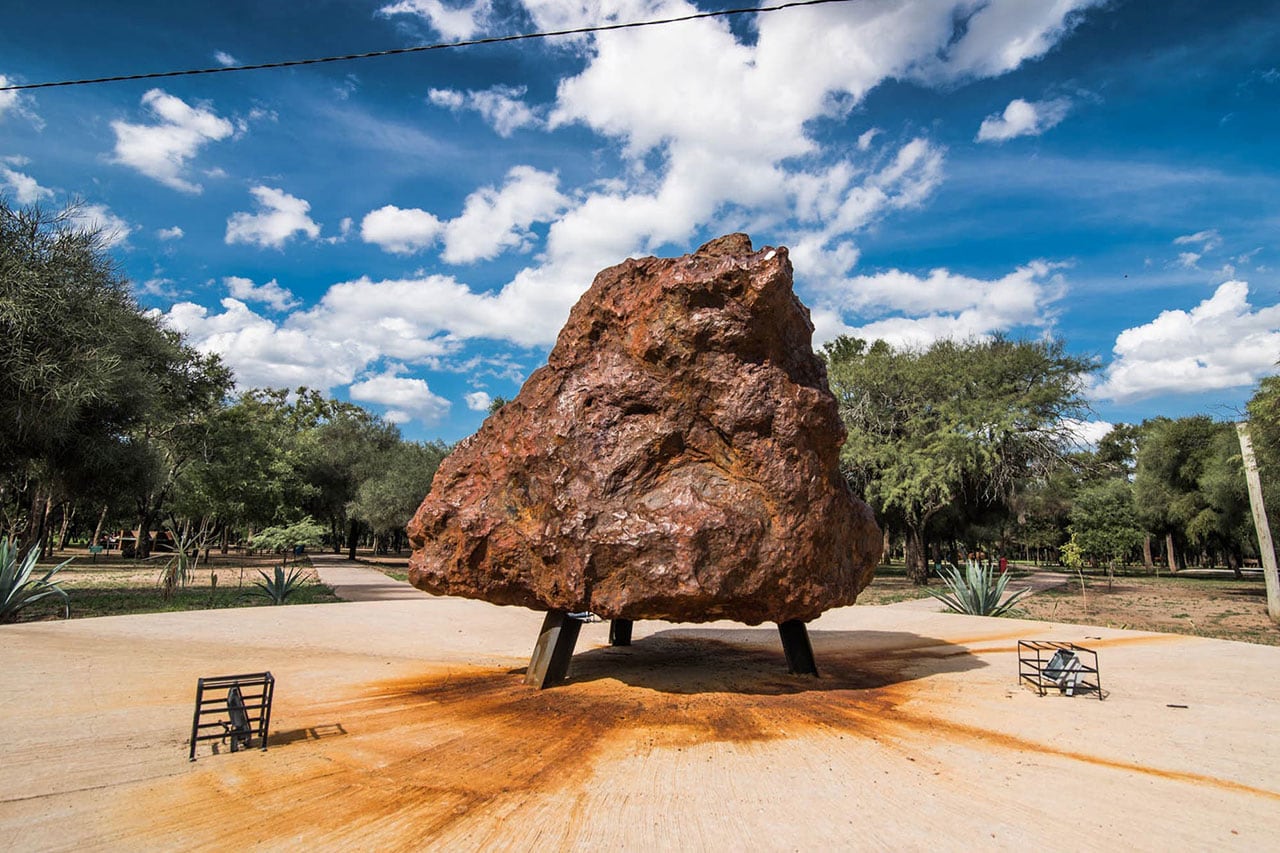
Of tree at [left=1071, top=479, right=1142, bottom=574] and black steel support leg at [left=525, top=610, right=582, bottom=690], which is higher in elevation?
tree at [left=1071, top=479, right=1142, bottom=574]

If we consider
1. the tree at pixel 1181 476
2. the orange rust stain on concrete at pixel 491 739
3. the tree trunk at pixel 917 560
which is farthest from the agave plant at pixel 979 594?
the tree at pixel 1181 476

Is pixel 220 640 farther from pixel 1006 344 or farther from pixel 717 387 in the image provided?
pixel 1006 344

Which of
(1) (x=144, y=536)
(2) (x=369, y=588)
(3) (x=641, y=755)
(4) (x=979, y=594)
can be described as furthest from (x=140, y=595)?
(1) (x=144, y=536)

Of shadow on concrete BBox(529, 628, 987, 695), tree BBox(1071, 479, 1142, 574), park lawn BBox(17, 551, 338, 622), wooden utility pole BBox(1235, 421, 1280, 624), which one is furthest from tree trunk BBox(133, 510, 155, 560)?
wooden utility pole BBox(1235, 421, 1280, 624)

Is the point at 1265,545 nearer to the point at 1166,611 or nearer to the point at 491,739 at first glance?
the point at 1166,611

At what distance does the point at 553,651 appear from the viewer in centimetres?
764

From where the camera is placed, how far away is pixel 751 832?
3.92 m

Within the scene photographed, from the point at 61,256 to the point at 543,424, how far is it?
16.2m

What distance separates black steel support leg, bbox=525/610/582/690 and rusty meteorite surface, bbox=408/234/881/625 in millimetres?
413

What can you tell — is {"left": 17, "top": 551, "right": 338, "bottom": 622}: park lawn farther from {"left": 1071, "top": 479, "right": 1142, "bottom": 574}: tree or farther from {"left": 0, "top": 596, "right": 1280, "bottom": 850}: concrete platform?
{"left": 1071, "top": 479, "right": 1142, "bottom": 574}: tree

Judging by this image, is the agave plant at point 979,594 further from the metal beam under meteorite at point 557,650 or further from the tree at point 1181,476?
the tree at point 1181,476

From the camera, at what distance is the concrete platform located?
12.9 feet

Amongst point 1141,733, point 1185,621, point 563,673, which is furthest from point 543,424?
point 1185,621

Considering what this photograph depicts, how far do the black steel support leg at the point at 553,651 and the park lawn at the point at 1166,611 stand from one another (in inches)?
493
